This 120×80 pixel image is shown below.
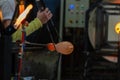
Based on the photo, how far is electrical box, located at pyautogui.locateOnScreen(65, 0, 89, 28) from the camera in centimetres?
695

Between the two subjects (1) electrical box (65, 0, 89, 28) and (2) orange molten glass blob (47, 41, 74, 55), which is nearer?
(2) orange molten glass blob (47, 41, 74, 55)

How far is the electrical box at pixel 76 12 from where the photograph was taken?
22.8 feet

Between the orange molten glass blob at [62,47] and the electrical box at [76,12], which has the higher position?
the electrical box at [76,12]

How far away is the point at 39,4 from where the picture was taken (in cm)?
450

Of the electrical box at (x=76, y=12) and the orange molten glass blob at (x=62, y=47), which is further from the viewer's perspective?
the electrical box at (x=76, y=12)

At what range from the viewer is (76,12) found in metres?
6.96

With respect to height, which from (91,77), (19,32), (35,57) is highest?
(19,32)

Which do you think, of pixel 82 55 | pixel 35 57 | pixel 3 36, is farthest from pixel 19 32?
pixel 82 55

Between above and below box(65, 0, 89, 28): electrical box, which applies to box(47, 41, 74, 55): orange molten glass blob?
below

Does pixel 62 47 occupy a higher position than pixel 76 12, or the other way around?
pixel 76 12

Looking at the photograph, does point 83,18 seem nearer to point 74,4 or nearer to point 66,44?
point 74,4

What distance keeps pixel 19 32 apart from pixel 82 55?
3.73 metres

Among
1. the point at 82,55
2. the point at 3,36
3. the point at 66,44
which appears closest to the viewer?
the point at 3,36

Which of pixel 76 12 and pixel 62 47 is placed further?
pixel 76 12
